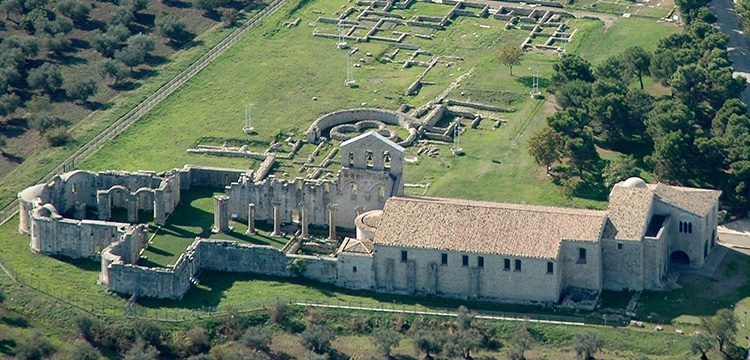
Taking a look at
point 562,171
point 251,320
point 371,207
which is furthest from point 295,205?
point 562,171

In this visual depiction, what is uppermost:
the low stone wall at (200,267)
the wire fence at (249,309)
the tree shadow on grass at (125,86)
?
the tree shadow on grass at (125,86)

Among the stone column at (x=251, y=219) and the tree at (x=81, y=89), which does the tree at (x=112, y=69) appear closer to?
the tree at (x=81, y=89)

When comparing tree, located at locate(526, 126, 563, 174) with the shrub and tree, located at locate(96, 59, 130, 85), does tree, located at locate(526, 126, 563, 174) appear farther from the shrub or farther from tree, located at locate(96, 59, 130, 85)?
tree, located at locate(96, 59, 130, 85)

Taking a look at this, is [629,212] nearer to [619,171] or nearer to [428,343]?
[619,171]

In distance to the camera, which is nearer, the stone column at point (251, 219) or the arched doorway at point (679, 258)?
the arched doorway at point (679, 258)

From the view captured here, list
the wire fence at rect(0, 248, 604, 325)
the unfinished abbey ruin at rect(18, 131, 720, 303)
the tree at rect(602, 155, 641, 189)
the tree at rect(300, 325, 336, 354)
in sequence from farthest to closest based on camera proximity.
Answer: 1. the tree at rect(602, 155, 641, 189)
2. the unfinished abbey ruin at rect(18, 131, 720, 303)
3. the wire fence at rect(0, 248, 604, 325)
4. the tree at rect(300, 325, 336, 354)

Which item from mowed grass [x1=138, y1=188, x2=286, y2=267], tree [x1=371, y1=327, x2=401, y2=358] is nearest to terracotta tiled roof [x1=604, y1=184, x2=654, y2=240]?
tree [x1=371, y1=327, x2=401, y2=358]

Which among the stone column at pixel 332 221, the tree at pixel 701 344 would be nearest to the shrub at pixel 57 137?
the stone column at pixel 332 221
